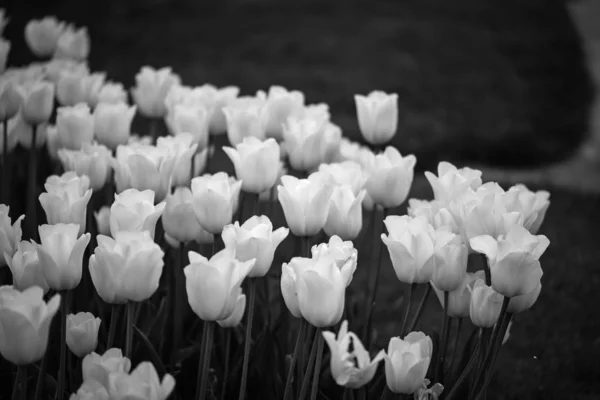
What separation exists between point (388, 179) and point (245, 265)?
2.20 feet

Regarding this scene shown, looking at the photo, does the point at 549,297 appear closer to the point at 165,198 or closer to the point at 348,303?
the point at 348,303

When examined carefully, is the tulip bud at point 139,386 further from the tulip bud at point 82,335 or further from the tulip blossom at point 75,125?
A: the tulip blossom at point 75,125

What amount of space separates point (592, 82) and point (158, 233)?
615 centimetres

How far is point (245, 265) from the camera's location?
1366 millimetres

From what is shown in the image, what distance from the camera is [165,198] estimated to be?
6.15 ft

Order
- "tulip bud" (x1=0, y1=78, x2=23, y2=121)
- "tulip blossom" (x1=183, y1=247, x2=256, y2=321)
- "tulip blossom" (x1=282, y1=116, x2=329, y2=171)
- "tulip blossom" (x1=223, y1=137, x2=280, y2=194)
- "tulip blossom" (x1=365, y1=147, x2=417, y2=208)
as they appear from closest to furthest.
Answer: "tulip blossom" (x1=183, y1=247, x2=256, y2=321)
"tulip blossom" (x1=223, y1=137, x2=280, y2=194)
"tulip blossom" (x1=365, y1=147, x2=417, y2=208)
"tulip blossom" (x1=282, y1=116, x2=329, y2=171)
"tulip bud" (x1=0, y1=78, x2=23, y2=121)

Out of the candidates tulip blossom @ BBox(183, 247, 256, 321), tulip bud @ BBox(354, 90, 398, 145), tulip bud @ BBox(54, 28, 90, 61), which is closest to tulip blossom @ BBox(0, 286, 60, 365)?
tulip blossom @ BBox(183, 247, 256, 321)

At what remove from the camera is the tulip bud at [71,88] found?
2521 millimetres

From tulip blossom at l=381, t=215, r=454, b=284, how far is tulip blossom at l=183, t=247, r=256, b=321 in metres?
0.37

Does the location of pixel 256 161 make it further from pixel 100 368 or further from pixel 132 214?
pixel 100 368

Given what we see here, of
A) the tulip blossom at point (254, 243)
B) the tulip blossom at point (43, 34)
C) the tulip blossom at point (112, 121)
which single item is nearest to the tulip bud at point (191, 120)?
the tulip blossom at point (112, 121)

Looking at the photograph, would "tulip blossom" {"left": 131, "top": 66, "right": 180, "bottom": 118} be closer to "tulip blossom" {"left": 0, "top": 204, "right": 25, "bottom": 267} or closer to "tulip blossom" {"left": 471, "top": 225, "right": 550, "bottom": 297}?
"tulip blossom" {"left": 0, "top": 204, "right": 25, "bottom": 267}

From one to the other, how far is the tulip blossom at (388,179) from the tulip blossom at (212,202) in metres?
0.45

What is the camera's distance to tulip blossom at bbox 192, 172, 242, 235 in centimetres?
161
